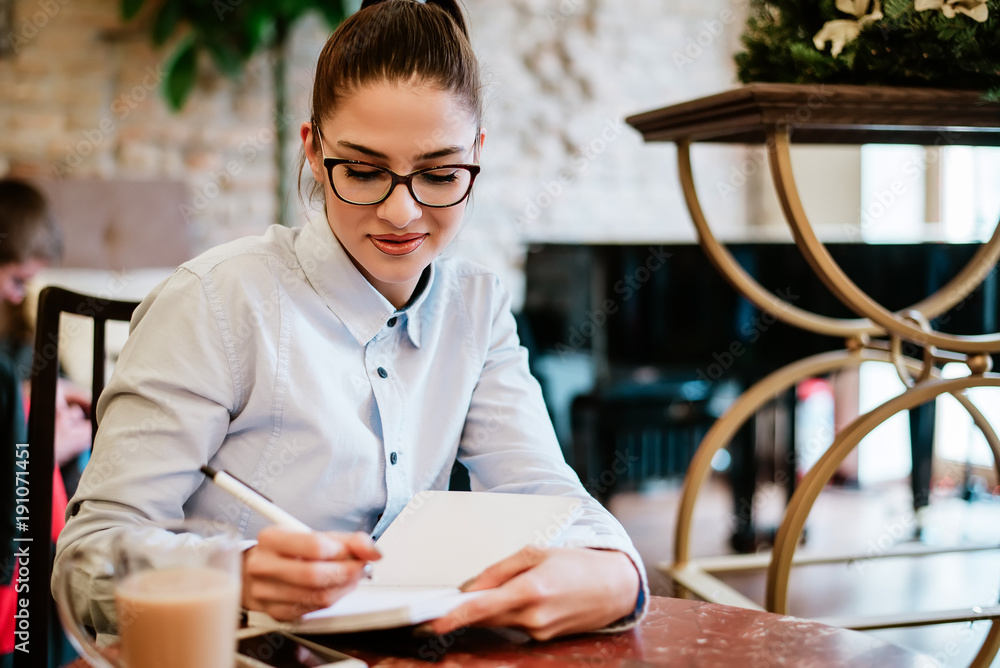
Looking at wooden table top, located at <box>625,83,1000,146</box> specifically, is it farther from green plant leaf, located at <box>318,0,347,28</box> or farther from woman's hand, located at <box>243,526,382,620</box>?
green plant leaf, located at <box>318,0,347,28</box>

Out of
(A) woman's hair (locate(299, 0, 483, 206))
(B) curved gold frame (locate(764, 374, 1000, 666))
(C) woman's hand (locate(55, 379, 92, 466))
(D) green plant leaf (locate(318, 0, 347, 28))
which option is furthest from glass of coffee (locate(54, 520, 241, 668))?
(D) green plant leaf (locate(318, 0, 347, 28))

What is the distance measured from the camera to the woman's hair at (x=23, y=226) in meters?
2.65

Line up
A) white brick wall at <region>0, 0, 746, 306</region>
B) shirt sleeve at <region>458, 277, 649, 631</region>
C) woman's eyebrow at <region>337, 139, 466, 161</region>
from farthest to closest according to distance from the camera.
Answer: white brick wall at <region>0, 0, 746, 306</region>
shirt sleeve at <region>458, 277, 649, 631</region>
woman's eyebrow at <region>337, 139, 466, 161</region>

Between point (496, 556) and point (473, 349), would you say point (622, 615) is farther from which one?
point (473, 349)

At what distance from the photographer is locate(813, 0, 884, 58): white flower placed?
115 cm

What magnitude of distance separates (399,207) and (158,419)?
0.32m

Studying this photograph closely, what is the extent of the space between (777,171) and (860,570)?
228cm

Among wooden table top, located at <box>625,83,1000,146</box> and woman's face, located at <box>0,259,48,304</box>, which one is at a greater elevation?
wooden table top, located at <box>625,83,1000,146</box>

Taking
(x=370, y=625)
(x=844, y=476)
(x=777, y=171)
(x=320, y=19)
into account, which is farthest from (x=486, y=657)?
(x=844, y=476)

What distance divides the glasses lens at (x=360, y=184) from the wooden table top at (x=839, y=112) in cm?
46

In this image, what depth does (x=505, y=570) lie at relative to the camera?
78 centimetres

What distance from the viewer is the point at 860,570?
3.01 metres

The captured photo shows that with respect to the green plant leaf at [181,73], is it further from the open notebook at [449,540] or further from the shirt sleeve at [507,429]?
the open notebook at [449,540]

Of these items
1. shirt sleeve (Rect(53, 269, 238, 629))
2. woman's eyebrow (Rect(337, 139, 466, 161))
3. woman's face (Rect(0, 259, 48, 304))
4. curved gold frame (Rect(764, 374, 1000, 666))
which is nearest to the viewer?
shirt sleeve (Rect(53, 269, 238, 629))
